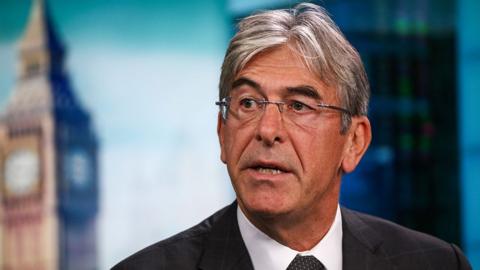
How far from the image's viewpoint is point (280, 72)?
1854 mm

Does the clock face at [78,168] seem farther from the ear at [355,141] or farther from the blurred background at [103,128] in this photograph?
the ear at [355,141]

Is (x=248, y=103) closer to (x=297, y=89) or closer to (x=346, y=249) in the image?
(x=297, y=89)

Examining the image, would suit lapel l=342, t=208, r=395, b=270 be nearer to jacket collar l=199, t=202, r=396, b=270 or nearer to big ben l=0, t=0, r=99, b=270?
jacket collar l=199, t=202, r=396, b=270

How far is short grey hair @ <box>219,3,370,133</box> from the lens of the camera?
6.14 feet

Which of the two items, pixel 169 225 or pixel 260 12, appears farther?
pixel 169 225

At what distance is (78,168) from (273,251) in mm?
1782

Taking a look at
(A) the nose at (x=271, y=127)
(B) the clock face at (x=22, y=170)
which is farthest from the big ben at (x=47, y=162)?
(A) the nose at (x=271, y=127)

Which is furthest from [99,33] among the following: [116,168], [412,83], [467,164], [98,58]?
[467,164]

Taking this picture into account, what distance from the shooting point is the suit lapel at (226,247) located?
1.90m

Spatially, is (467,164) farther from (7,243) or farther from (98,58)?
(7,243)

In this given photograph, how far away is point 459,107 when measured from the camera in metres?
3.95

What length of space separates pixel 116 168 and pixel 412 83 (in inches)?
56.4

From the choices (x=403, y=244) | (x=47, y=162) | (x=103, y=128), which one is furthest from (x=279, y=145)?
(x=47, y=162)

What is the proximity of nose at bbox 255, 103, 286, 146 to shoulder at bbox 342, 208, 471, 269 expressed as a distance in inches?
14.9
